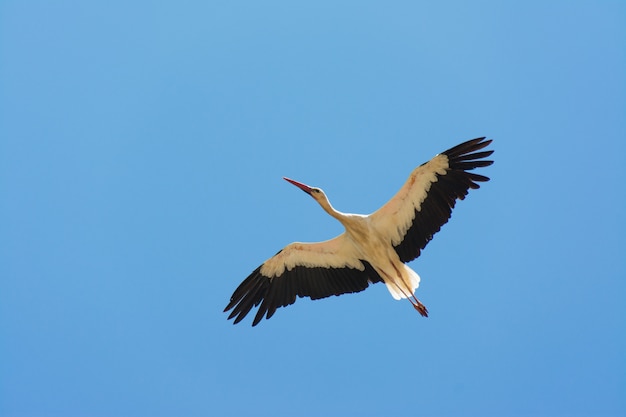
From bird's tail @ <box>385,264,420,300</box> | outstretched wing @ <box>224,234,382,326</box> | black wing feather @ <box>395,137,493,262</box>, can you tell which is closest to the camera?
black wing feather @ <box>395,137,493,262</box>

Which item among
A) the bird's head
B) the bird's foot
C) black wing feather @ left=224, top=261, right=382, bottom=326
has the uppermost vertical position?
the bird's head

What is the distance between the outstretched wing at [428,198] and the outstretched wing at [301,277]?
2.48 ft

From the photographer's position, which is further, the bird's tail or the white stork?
the bird's tail

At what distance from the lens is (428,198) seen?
12.9 metres

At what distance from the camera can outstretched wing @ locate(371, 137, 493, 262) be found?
12477 millimetres

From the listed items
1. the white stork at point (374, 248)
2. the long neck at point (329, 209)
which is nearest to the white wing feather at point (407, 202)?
the white stork at point (374, 248)

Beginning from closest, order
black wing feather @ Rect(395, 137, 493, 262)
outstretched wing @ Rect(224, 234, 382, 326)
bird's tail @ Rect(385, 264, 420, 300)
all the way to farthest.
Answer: black wing feather @ Rect(395, 137, 493, 262) < bird's tail @ Rect(385, 264, 420, 300) < outstretched wing @ Rect(224, 234, 382, 326)

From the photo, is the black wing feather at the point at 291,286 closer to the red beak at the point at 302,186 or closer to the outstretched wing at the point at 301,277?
the outstretched wing at the point at 301,277

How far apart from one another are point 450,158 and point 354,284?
249cm

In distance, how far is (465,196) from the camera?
495 inches

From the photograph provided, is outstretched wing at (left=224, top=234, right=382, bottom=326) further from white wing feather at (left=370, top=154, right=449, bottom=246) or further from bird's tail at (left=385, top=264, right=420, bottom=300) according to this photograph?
white wing feather at (left=370, top=154, right=449, bottom=246)

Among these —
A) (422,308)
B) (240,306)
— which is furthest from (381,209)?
(240,306)

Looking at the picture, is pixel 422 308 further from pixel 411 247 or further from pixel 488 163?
pixel 488 163

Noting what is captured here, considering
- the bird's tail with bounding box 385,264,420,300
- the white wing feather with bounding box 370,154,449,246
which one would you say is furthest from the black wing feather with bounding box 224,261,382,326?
the white wing feather with bounding box 370,154,449,246
